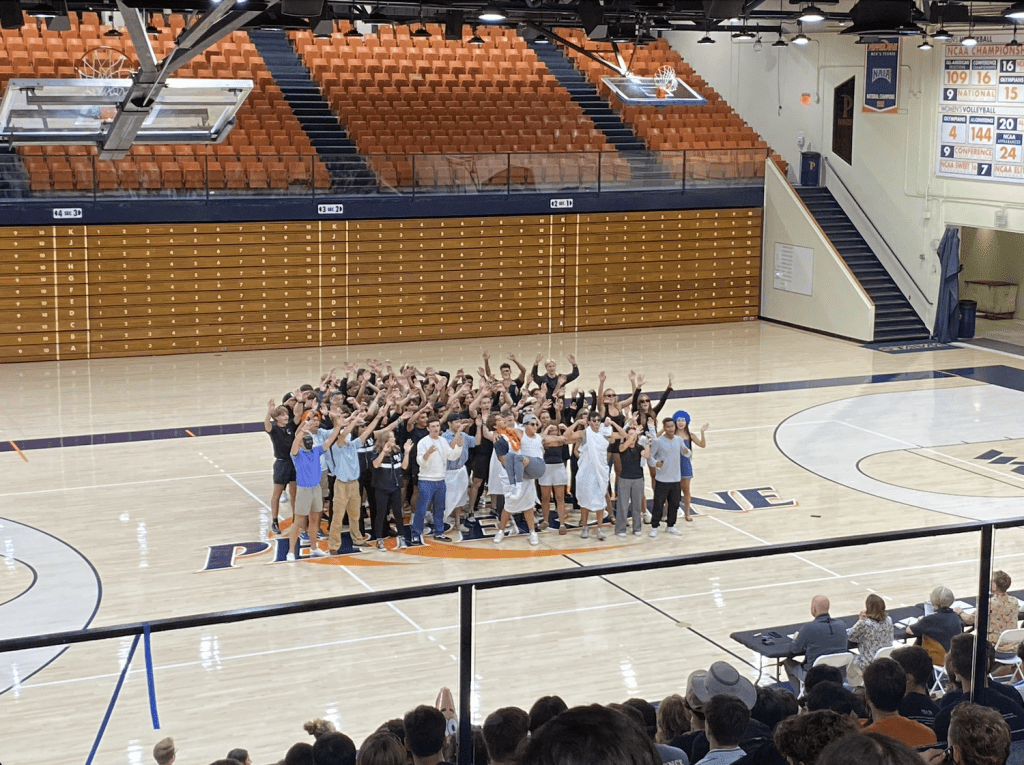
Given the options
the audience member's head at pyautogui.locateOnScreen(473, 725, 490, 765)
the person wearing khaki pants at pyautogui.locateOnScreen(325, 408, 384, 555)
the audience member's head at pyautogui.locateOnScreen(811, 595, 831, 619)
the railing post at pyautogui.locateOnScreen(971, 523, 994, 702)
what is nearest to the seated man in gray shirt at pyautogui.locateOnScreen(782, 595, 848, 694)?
the audience member's head at pyautogui.locateOnScreen(811, 595, 831, 619)

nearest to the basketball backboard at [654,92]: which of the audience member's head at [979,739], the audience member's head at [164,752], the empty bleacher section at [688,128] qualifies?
the empty bleacher section at [688,128]

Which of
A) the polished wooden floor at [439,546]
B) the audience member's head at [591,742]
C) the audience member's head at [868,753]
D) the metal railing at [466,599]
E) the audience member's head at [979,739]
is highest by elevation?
the audience member's head at [591,742]

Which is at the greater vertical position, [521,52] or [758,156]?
[521,52]

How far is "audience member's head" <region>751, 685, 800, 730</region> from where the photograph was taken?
5.97 metres

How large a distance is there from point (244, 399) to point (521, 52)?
50.0ft

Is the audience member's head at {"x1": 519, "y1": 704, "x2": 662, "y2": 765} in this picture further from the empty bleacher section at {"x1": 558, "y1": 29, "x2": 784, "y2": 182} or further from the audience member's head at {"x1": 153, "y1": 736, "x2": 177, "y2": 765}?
the empty bleacher section at {"x1": 558, "y1": 29, "x2": 784, "y2": 182}

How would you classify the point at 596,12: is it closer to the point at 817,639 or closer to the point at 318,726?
the point at 817,639

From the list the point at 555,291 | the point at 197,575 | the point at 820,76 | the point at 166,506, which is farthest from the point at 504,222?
the point at 197,575

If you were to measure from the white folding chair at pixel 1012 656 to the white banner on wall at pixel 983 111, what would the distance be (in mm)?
18409

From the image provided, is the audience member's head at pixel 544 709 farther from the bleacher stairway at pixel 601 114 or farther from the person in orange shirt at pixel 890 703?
the bleacher stairway at pixel 601 114

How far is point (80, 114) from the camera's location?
1334 centimetres

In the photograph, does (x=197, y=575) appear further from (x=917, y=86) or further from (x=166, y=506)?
(x=917, y=86)

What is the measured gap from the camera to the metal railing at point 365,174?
934 inches

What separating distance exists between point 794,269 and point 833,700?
931 inches
